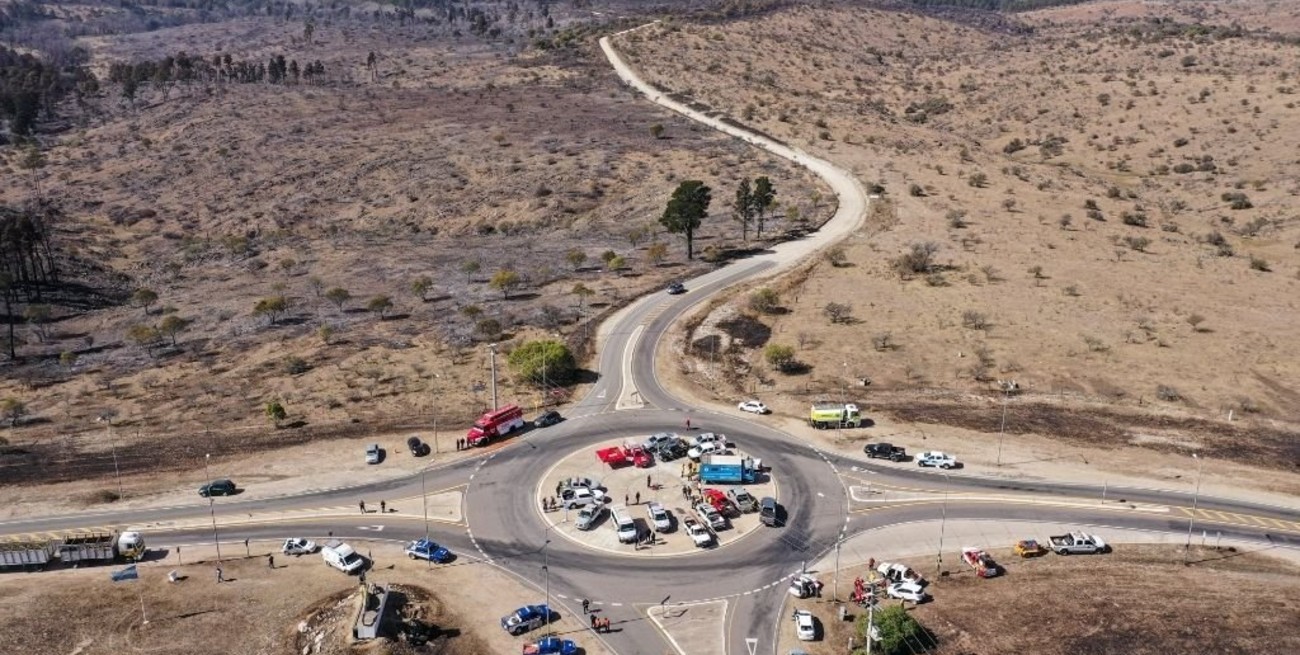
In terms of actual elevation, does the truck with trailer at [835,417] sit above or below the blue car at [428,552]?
above

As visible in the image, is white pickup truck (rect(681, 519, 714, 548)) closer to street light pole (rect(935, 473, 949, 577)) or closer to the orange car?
street light pole (rect(935, 473, 949, 577))

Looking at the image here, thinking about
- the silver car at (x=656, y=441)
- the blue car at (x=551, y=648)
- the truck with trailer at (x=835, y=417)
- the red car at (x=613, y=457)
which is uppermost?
the truck with trailer at (x=835, y=417)

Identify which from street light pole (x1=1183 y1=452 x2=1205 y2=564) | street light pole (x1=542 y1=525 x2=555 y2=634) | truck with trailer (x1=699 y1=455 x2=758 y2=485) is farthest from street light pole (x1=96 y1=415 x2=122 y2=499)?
street light pole (x1=1183 y1=452 x2=1205 y2=564)

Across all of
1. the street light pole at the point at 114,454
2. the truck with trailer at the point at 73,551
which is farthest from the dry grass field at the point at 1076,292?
the street light pole at the point at 114,454

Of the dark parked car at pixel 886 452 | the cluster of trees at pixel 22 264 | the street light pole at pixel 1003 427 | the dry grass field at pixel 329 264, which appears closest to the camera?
the dark parked car at pixel 886 452

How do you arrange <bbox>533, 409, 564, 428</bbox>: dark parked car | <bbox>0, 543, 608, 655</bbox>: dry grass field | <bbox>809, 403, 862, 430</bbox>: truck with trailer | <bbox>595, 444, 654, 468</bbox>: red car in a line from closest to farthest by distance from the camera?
<bbox>0, 543, 608, 655</bbox>: dry grass field
<bbox>595, 444, 654, 468</bbox>: red car
<bbox>809, 403, 862, 430</bbox>: truck with trailer
<bbox>533, 409, 564, 428</bbox>: dark parked car

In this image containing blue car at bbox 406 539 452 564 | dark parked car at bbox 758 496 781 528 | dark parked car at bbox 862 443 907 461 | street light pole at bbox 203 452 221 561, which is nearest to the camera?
blue car at bbox 406 539 452 564

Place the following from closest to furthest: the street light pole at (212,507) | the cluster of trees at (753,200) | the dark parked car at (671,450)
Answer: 1. the street light pole at (212,507)
2. the dark parked car at (671,450)
3. the cluster of trees at (753,200)

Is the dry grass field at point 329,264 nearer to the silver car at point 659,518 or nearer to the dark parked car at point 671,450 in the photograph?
the dark parked car at point 671,450

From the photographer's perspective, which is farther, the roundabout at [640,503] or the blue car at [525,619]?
the roundabout at [640,503]
